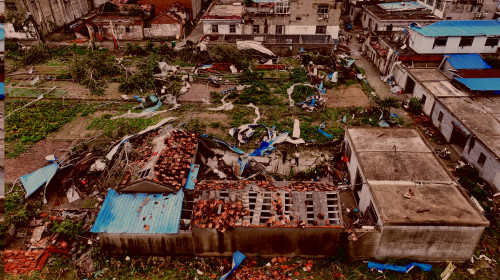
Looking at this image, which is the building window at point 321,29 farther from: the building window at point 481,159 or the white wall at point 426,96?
the building window at point 481,159

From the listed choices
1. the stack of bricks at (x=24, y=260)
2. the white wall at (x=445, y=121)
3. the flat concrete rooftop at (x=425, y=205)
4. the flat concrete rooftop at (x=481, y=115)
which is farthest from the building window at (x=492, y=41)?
the stack of bricks at (x=24, y=260)

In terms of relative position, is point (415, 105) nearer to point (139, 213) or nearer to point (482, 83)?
point (482, 83)

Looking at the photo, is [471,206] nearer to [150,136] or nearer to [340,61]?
[150,136]

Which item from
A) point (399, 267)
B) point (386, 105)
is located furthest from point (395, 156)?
point (386, 105)

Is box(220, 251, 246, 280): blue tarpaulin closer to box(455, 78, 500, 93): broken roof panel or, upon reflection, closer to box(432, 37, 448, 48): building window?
box(455, 78, 500, 93): broken roof panel

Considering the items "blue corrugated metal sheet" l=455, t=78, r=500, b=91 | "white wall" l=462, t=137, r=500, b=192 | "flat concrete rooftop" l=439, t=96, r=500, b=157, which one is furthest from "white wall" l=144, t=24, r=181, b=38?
"white wall" l=462, t=137, r=500, b=192

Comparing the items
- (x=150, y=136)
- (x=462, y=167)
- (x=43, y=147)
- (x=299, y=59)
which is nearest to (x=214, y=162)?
(x=150, y=136)
